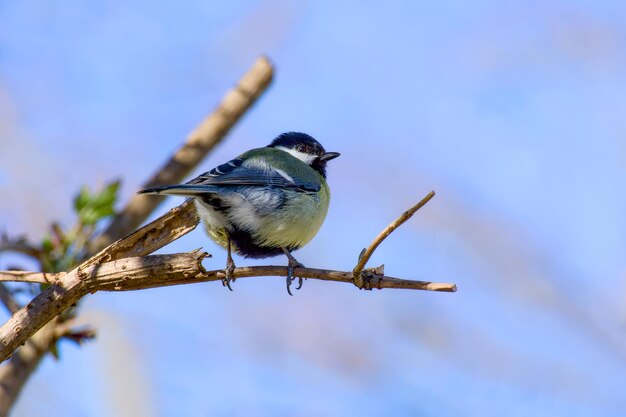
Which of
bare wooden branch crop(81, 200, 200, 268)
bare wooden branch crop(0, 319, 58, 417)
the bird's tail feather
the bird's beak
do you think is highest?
the bird's beak

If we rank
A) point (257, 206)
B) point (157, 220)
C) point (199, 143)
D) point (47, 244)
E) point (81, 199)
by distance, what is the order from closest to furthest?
point (157, 220) → point (47, 244) → point (81, 199) → point (257, 206) → point (199, 143)

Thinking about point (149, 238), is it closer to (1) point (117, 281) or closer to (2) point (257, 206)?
(1) point (117, 281)

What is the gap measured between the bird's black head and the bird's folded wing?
2.41ft

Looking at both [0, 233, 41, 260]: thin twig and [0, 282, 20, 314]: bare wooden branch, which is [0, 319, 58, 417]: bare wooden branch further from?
[0, 233, 41, 260]: thin twig

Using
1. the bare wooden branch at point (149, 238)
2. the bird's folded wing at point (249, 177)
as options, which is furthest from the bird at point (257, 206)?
the bare wooden branch at point (149, 238)

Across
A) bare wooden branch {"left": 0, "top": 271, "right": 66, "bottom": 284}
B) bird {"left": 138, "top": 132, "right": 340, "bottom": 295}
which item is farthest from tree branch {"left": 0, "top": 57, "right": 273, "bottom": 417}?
bird {"left": 138, "top": 132, "right": 340, "bottom": 295}

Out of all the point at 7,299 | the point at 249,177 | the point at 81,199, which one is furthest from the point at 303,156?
the point at 7,299

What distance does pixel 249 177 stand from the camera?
3.93m

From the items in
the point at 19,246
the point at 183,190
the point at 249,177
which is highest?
the point at 249,177

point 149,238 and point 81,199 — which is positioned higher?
point 81,199

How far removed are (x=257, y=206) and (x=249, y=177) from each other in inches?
6.9

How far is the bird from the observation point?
3725 mm

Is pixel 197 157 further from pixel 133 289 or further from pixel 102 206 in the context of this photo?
pixel 133 289

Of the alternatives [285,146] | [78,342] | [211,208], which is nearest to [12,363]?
[78,342]
